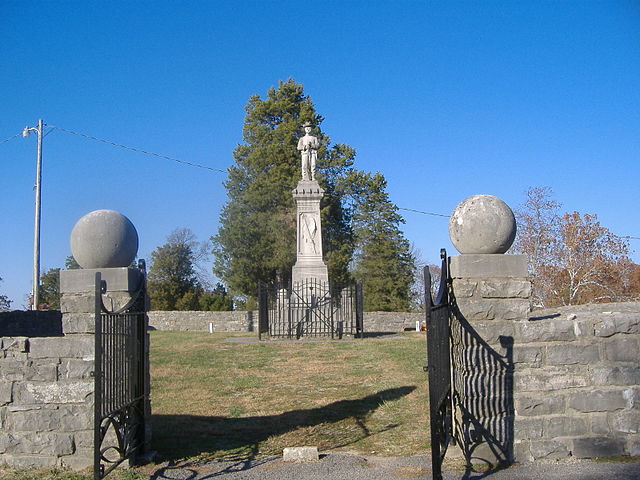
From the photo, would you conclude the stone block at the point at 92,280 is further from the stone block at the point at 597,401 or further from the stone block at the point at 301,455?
the stone block at the point at 597,401

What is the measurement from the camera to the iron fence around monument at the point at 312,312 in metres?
17.4

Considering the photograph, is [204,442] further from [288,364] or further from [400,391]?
[288,364]

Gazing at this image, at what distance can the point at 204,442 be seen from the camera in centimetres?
577

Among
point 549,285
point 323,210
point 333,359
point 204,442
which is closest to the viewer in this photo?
point 204,442

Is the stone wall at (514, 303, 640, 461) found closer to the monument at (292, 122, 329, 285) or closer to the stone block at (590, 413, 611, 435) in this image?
the stone block at (590, 413, 611, 435)

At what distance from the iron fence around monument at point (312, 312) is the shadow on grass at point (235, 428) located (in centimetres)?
974

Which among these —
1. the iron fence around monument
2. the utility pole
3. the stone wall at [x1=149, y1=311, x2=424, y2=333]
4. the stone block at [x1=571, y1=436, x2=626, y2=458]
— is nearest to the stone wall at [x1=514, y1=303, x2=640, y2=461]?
the stone block at [x1=571, y1=436, x2=626, y2=458]

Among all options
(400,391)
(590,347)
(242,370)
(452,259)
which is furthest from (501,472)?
(242,370)

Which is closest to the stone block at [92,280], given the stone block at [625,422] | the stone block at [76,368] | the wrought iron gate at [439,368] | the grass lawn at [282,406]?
the stone block at [76,368]

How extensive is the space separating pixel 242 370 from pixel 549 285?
15.2 m

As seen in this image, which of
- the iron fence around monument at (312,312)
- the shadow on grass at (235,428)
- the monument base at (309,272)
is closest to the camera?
the shadow on grass at (235,428)

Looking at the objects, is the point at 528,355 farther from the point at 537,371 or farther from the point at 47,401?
the point at 47,401

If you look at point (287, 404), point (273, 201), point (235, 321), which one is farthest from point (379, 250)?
point (287, 404)

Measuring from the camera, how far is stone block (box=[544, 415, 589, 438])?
4867 mm
